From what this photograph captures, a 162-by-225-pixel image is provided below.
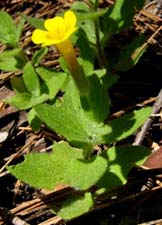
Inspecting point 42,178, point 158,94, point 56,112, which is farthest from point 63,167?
point 158,94

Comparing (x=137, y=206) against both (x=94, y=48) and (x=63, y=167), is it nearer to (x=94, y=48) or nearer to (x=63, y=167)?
(x=63, y=167)

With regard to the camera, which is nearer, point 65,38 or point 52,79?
point 65,38

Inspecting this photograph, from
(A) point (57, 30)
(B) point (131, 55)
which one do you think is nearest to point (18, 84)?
(B) point (131, 55)

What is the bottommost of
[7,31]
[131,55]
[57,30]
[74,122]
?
[131,55]

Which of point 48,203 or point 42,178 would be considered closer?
point 42,178

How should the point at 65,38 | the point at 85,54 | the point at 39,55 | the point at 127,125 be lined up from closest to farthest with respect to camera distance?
the point at 65,38, the point at 127,125, the point at 85,54, the point at 39,55

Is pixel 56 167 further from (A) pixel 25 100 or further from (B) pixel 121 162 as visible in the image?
(A) pixel 25 100

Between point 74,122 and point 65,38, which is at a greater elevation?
point 65,38

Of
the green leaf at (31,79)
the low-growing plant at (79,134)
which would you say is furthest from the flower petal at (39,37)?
the green leaf at (31,79)
